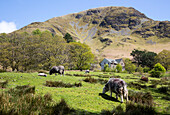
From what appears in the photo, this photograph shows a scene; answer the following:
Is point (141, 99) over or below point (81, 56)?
below

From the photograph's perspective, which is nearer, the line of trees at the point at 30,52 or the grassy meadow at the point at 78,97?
the grassy meadow at the point at 78,97

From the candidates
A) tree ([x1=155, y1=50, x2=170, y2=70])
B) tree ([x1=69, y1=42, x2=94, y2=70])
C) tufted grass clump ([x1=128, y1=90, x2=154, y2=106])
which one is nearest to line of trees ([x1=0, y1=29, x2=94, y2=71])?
tree ([x1=69, y1=42, x2=94, y2=70])

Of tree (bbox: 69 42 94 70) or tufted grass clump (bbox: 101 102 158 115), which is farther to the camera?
tree (bbox: 69 42 94 70)

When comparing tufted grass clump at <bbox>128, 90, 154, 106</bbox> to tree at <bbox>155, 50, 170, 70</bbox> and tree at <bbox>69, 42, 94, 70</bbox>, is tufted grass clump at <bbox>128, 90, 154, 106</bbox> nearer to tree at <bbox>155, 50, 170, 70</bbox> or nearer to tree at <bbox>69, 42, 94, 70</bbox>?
tree at <bbox>69, 42, 94, 70</bbox>

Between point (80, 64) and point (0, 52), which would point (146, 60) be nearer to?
point (80, 64)

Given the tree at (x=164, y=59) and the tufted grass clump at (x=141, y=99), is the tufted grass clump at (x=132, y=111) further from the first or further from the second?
the tree at (x=164, y=59)

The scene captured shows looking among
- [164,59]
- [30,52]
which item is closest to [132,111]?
[30,52]

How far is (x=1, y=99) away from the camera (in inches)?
243

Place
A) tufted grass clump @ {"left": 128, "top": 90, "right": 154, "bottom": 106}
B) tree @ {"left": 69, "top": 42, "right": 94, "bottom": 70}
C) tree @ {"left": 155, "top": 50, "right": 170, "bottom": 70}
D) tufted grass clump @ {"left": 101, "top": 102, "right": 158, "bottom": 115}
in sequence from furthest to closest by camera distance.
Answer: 1. tree @ {"left": 155, "top": 50, "right": 170, "bottom": 70}
2. tree @ {"left": 69, "top": 42, "right": 94, "bottom": 70}
3. tufted grass clump @ {"left": 128, "top": 90, "right": 154, "bottom": 106}
4. tufted grass clump @ {"left": 101, "top": 102, "right": 158, "bottom": 115}

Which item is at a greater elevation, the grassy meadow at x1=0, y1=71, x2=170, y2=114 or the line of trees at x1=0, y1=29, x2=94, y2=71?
the line of trees at x1=0, y1=29, x2=94, y2=71

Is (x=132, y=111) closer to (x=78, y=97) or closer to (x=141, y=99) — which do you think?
(x=78, y=97)

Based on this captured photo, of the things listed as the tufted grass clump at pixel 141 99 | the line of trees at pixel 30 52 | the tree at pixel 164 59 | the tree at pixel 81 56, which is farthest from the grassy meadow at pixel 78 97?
the tree at pixel 164 59

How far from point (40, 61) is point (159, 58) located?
81.1 m

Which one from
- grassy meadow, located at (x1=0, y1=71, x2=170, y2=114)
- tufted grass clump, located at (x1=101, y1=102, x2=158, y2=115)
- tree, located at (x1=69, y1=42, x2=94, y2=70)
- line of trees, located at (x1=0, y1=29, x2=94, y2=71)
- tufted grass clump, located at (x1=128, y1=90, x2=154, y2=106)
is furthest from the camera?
tree, located at (x1=69, y1=42, x2=94, y2=70)
